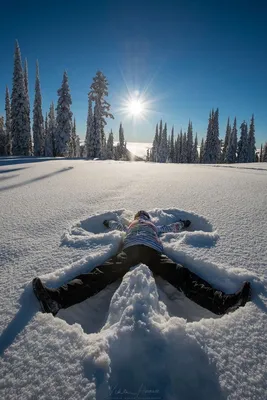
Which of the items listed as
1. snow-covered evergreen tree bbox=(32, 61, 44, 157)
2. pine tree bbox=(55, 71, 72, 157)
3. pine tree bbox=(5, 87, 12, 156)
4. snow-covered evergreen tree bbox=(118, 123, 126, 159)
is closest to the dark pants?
pine tree bbox=(55, 71, 72, 157)

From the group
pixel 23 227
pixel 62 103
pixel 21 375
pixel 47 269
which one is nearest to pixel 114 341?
pixel 21 375

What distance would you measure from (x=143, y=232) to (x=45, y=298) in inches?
41.8

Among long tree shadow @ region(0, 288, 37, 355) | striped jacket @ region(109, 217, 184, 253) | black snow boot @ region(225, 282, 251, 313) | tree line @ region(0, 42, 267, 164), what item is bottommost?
long tree shadow @ region(0, 288, 37, 355)

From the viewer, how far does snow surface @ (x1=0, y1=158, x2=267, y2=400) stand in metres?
0.92

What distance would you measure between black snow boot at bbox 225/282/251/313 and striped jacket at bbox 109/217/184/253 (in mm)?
757

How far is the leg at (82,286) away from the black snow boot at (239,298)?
2.65 ft

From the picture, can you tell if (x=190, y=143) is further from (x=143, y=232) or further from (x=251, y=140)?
(x=143, y=232)

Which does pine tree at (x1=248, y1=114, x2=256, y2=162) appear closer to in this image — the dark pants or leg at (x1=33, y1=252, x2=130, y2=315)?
the dark pants

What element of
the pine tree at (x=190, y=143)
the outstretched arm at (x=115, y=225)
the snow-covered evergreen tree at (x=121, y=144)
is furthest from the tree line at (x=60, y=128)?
the outstretched arm at (x=115, y=225)

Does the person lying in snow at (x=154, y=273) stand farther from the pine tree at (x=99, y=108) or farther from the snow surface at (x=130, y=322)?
Result: the pine tree at (x=99, y=108)

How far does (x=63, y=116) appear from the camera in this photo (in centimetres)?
2439

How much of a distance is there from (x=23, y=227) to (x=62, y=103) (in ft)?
83.4

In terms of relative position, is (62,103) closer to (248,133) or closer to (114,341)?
(114,341)

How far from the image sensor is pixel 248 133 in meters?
43.6
